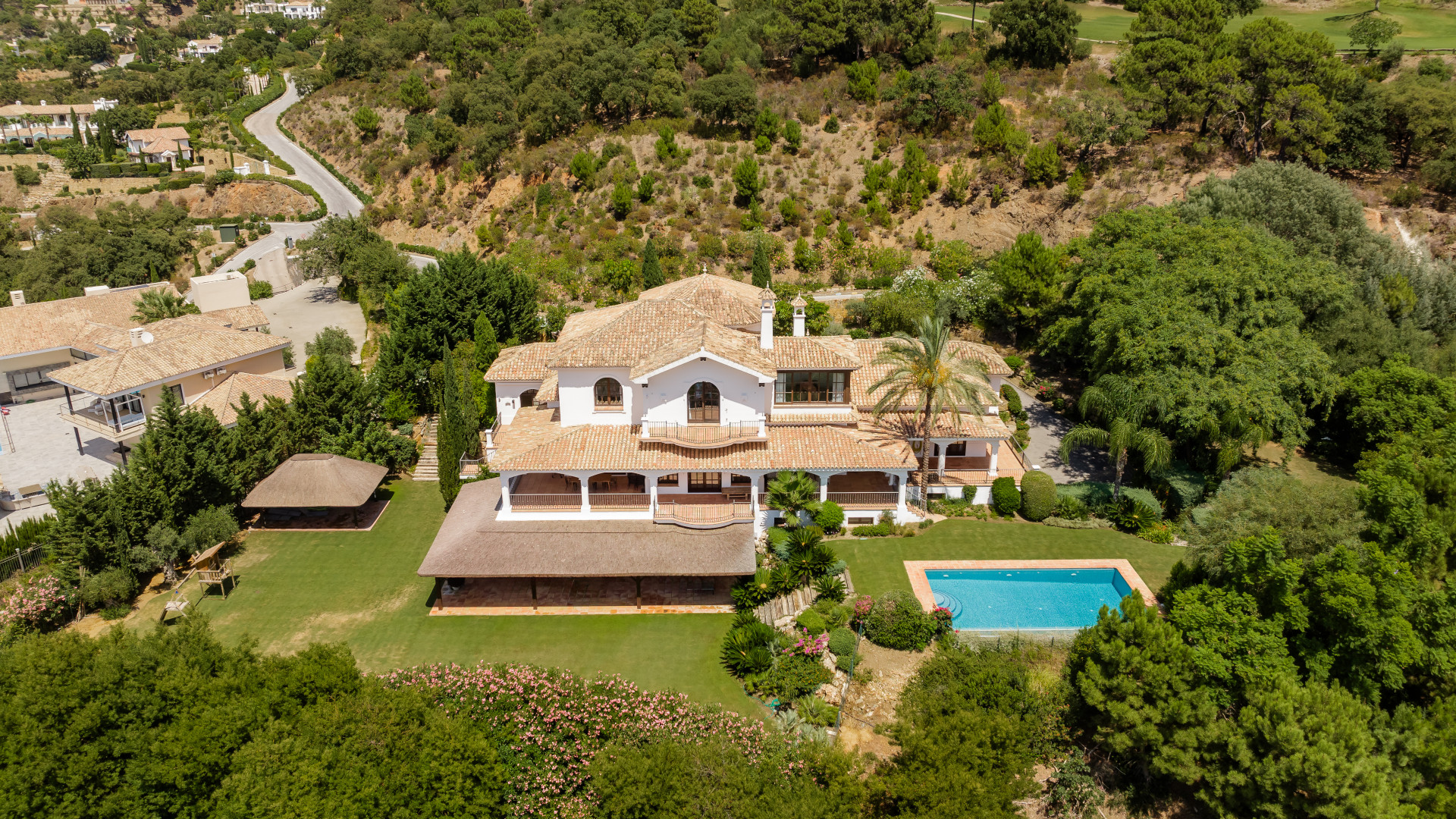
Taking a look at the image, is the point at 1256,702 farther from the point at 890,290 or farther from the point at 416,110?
the point at 416,110

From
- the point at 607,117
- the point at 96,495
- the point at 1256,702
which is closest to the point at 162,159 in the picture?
the point at 607,117

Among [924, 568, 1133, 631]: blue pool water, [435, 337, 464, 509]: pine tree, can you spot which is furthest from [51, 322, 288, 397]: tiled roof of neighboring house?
[924, 568, 1133, 631]: blue pool water

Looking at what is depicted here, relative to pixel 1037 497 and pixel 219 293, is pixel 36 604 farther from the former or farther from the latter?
pixel 1037 497

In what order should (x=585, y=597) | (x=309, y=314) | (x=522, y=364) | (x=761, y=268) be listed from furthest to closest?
(x=309, y=314), (x=761, y=268), (x=522, y=364), (x=585, y=597)

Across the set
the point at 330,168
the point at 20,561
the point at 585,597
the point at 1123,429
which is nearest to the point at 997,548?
the point at 1123,429

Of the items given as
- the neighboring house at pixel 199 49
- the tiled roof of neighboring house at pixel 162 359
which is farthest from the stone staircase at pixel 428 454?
the neighboring house at pixel 199 49

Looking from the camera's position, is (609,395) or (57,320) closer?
(609,395)
